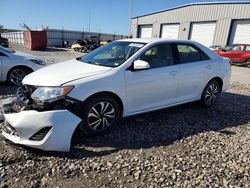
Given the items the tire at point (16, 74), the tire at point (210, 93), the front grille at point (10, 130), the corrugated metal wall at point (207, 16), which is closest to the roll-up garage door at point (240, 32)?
the corrugated metal wall at point (207, 16)

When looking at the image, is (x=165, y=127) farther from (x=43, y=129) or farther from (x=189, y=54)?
(x=43, y=129)

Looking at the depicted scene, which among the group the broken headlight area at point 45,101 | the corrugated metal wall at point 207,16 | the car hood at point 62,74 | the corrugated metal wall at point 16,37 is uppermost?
the corrugated metal wall at point 207,16

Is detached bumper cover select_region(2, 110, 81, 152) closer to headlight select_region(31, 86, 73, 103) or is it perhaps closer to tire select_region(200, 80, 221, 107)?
headlight select_region(31, 86, 73, 103)

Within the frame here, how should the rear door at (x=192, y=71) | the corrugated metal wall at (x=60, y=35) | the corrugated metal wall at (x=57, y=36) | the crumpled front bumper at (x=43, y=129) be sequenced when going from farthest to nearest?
the corrugated metal wall at (x=60, y=35) < the corrugated metal wall at (x=57, y=36) < the rear door at (x=192, y=71) < the crumpled front bumper at (x=43, y=129)

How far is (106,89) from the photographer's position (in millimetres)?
3621

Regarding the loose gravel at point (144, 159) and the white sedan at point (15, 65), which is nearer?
the loose gravel at point (144, 159)

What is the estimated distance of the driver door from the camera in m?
3.96

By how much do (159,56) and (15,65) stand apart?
4.37m

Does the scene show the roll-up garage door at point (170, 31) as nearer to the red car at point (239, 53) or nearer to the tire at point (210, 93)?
the red car at point (239, 53)

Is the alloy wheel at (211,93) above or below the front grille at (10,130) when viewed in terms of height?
above

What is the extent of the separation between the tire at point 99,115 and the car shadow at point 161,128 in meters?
0.14

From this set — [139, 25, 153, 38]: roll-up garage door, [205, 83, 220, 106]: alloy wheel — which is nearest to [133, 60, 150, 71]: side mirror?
[205, 83, 220, 106]: alloy wheel

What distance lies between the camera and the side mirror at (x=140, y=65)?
12.7 ft

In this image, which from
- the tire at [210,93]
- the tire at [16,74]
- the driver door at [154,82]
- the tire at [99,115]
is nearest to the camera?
the tire at [99,115]
